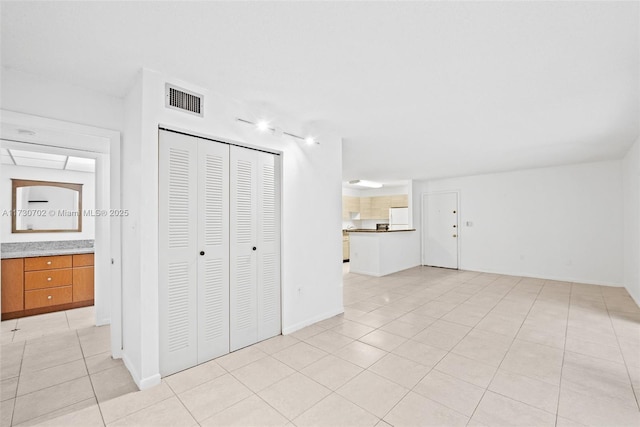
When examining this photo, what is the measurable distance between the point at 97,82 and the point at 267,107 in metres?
1.44

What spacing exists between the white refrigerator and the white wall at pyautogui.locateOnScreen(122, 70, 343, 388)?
579cm

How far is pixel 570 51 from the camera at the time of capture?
1936mm

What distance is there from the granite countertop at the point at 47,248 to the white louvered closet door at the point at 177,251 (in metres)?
2.87

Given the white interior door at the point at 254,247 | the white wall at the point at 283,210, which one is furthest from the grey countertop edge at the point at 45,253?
the white interior door at the point at 254,247

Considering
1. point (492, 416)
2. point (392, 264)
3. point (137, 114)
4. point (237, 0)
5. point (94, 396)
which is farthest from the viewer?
point (392, 264)

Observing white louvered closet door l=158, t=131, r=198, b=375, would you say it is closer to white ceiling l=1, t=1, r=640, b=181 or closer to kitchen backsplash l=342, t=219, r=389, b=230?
white ceiling l=1, t=1, r=640, b=181

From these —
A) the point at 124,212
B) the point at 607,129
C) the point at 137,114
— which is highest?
the point at 607,129

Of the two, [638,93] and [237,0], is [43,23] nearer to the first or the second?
[237,0]

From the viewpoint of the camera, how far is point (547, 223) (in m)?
6.09

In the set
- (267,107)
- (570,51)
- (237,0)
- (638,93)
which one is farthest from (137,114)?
(638,93)

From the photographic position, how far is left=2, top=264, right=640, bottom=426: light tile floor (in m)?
1.87

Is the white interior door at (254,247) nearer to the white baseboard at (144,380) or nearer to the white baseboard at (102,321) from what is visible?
the white baseboard at (144,380)

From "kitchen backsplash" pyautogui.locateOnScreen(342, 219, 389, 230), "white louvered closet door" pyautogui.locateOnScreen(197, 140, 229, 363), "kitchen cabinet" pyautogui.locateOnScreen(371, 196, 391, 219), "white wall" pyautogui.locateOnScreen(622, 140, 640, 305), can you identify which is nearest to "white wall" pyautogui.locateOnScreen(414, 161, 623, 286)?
"white wall" pyautogui.locateOnScreen(622, 140, 640, 305)

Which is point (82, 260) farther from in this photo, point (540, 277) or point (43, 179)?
point (540, 277)
